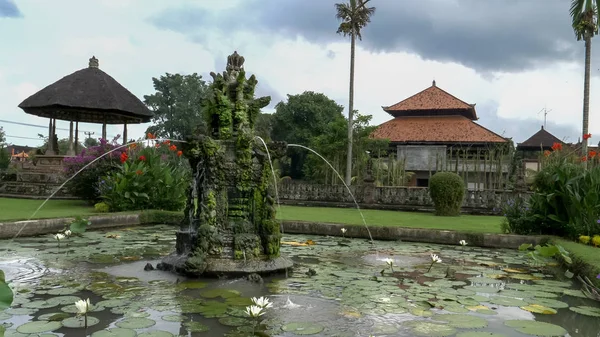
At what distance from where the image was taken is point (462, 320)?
143 inches

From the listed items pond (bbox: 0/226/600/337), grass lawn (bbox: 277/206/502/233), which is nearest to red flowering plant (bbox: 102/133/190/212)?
grass lawn (bbox: 277/206/502/233)

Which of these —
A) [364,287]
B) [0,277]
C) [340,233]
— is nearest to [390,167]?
[340,233]

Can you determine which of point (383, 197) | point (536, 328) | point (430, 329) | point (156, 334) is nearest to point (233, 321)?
point (156, 334)

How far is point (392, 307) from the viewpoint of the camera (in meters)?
4.00

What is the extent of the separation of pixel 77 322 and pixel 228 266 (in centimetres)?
207

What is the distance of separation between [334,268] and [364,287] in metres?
1.10

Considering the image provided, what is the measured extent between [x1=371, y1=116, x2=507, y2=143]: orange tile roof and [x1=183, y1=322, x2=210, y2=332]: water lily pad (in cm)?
2636

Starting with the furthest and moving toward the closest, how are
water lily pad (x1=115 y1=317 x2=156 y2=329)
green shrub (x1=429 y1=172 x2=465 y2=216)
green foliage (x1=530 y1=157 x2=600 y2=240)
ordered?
green shrub (x1=429 y1=172 x2=465 y2=216)
green foliage (x1=530 y1=157 x2=600 y2=240)
water lily pad (x1=115 y1=317 x2=156 y2=329)

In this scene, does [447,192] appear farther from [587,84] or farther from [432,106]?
[432,106]

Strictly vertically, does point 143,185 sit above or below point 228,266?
above

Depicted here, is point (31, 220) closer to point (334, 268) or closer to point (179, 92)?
point (334, 268)

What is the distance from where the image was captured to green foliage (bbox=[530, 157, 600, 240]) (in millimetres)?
7145

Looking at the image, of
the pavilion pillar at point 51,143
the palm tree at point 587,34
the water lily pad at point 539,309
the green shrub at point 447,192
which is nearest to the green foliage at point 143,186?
the green shrub at point 447,192

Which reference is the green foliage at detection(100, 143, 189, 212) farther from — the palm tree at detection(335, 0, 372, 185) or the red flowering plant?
the palm tree at detection(335, 0, 372, 185)
